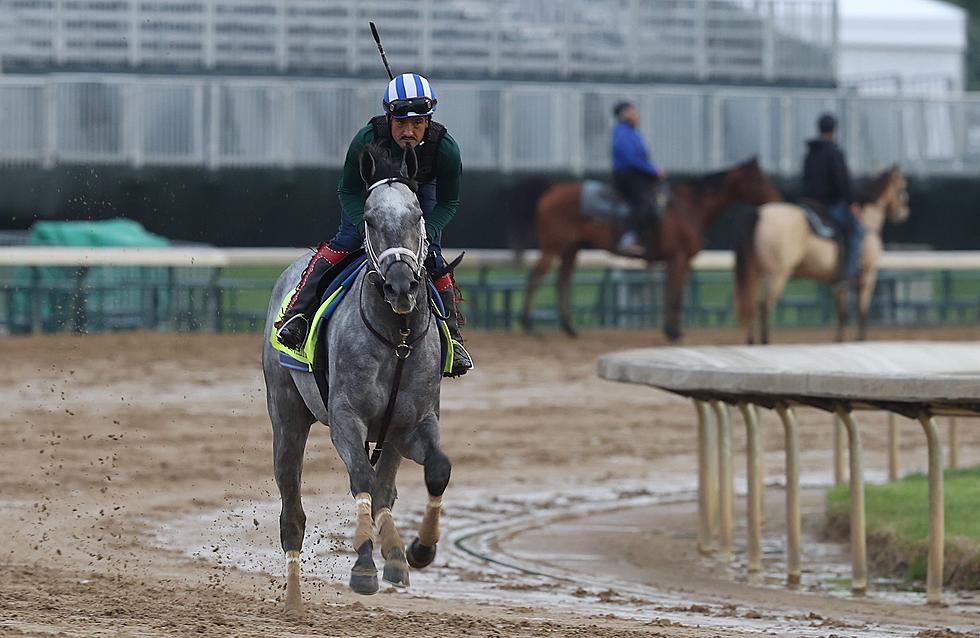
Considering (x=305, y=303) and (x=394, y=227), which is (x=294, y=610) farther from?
(x=394, y=227)

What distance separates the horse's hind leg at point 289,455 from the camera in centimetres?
780

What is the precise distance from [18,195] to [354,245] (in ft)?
58.6

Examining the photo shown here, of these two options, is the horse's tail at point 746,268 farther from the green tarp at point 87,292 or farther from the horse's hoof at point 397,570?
the horse's hoof at point 397,570

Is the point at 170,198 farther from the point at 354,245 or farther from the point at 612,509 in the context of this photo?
the point at 354,245

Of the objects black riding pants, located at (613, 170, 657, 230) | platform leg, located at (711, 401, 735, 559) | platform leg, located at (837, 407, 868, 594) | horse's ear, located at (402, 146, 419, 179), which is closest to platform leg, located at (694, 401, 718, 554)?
platform leg, located at (711, 401, 735, 559)

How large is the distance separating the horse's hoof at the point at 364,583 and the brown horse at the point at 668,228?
15353mm

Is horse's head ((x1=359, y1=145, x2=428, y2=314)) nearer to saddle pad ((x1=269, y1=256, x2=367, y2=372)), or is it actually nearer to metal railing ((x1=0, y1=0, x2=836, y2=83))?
saddle pad ((x1=269, y1=256, x2=367, y2=372))

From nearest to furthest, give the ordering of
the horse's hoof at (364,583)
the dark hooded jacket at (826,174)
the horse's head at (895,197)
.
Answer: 1. the horse's hoof at (364,583)
2. the dark hooded jacket at (826,174)
3. the horse's head at (895,197)

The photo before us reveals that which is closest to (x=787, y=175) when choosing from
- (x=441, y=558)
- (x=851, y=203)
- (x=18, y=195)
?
(x=851, y=203)

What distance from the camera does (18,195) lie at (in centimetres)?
2467

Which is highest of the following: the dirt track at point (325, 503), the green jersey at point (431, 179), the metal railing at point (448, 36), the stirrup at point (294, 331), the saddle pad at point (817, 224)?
the metal railing at point (448, 36)

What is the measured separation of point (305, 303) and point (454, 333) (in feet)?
2.06

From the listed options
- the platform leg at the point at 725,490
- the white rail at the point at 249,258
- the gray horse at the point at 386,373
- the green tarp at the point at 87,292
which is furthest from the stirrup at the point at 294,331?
the green tarp at the point at 87,292

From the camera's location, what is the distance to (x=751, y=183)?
22.5 meters
